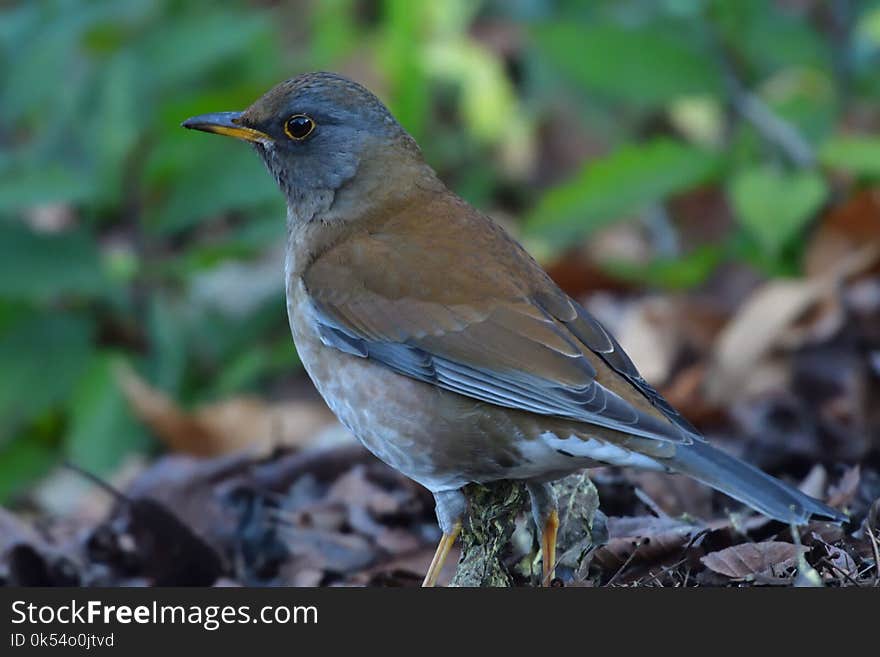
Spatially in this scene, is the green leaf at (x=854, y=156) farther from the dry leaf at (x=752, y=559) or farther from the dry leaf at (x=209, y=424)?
the dry leaf at (x=752, y=559)

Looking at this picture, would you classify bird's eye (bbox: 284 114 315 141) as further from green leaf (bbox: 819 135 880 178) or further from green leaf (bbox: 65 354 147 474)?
green leaf (bbox: 819 135 880 178)

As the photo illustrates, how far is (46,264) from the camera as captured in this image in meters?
8.09

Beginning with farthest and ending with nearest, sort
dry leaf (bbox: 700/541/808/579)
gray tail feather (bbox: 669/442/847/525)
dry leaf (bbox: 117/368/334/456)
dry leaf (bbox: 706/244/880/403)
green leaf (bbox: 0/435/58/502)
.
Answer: green leaf (bbox: 0/435/58/502)
dry leaf (bbox: 117/368/334/456)
dry leaf (bbox: 706/244/880/403)
dry leaf (bbox: 700/541/808/579)
gray tail feather (bbox: 669/442/847/525)

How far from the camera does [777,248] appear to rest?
720cm

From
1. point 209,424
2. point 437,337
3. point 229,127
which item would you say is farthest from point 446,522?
point 209,424

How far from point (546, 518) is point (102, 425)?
3.95 m

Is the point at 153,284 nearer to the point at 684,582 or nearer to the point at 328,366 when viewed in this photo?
the point at 328,366

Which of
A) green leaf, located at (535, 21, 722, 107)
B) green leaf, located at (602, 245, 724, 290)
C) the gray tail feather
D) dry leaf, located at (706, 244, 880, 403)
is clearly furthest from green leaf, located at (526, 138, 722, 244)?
the gray tail feather

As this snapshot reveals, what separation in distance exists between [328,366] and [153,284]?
3.79 meters

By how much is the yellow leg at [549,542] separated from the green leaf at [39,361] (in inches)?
170

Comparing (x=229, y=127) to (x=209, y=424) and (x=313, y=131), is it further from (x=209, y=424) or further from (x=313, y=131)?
(x=209, y=424)

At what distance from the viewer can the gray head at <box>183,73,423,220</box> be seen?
5.41 metres

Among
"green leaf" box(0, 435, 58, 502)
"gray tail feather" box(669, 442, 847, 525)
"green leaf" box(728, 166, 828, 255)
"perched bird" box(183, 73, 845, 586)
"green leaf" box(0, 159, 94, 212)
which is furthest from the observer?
"green leaf" box(0, 435, 58, 502)

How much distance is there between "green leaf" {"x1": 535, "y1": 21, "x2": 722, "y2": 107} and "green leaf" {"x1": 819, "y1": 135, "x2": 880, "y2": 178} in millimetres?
755
